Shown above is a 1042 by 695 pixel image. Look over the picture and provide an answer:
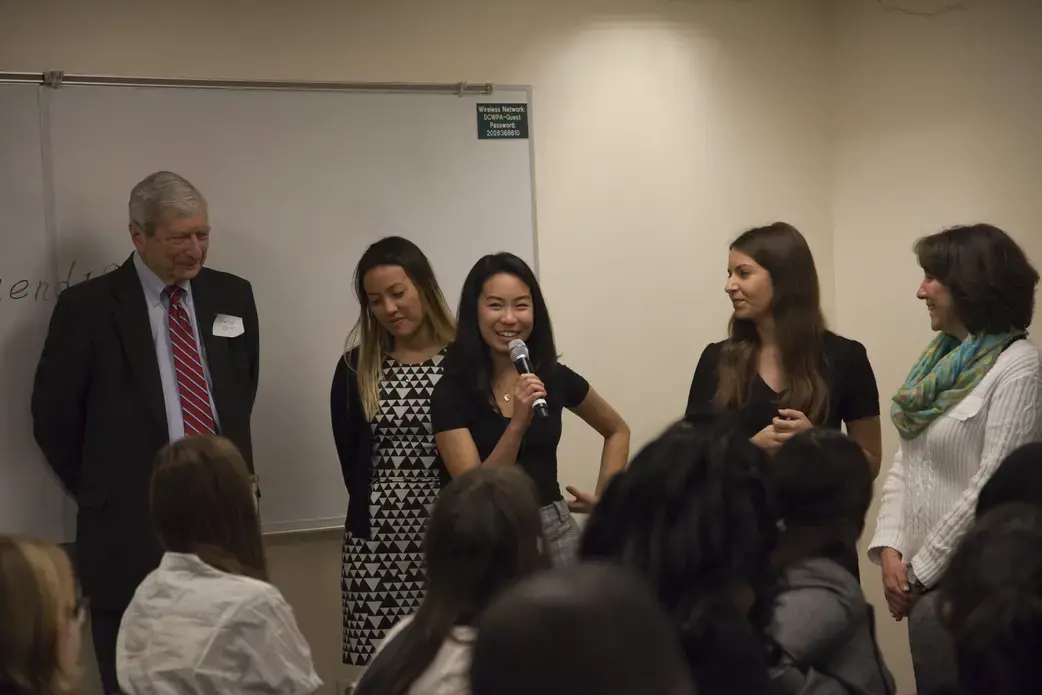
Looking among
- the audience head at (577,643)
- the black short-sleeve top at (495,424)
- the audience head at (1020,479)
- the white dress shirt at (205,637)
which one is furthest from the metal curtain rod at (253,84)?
the audience head at (577,643)

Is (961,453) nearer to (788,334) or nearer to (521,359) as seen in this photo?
(788,334)

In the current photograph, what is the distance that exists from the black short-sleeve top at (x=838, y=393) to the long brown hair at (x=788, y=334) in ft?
0.08

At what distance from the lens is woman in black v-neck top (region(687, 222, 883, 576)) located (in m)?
3.07

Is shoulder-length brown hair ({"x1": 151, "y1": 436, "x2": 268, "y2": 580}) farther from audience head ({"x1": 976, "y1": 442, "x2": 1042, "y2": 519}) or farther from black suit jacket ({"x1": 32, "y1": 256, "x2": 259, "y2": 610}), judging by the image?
audience head ({"x1": 976, "y1": 442, "x2": 1042, "y2": 519})

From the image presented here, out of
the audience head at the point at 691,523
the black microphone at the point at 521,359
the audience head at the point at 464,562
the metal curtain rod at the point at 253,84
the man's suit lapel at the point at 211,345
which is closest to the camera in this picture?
the audience head at the point at 691,523

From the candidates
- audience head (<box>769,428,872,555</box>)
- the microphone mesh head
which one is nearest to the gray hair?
the microphone mesh head

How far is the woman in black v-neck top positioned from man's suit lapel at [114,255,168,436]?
156 cm

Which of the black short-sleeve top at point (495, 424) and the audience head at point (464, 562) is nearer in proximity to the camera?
the audience head at point (464, 562)

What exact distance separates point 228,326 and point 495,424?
961 millimetres

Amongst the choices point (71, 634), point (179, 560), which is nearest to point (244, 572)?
point (179, 560)

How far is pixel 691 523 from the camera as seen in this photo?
1.63m

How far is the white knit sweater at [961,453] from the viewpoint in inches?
110

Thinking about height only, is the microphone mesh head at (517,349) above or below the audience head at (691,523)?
above

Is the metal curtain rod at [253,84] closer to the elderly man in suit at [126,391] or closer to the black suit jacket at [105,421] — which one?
the elderly man in suit at [126,391]
